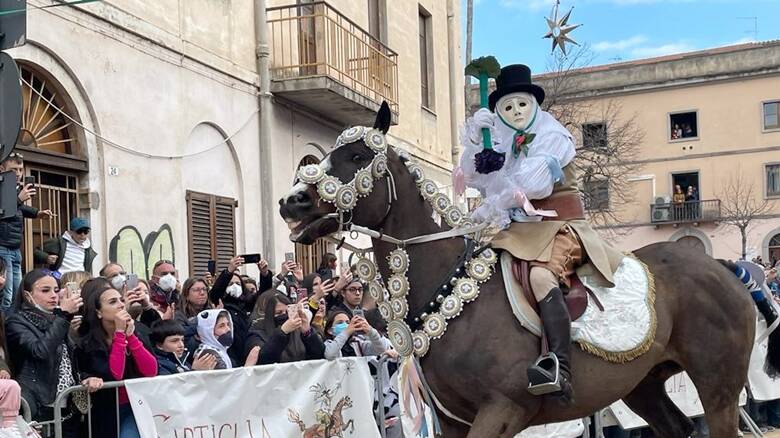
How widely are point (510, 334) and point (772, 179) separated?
44329mm

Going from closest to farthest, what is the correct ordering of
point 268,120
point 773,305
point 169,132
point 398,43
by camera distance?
point 773,305, point 169,132, point 268,120, point 398,43

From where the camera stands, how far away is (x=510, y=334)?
5.32 m

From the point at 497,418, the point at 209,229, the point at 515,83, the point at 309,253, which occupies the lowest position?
the point at 497,418

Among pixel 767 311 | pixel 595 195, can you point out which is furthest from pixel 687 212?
pixel 767 311

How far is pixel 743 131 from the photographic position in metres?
45.6

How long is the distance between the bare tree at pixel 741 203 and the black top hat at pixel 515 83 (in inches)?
1659

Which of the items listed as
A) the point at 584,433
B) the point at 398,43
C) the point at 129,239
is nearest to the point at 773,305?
the point at 584,433

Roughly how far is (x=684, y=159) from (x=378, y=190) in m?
45.0

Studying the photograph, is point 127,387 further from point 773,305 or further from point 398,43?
point 398,43

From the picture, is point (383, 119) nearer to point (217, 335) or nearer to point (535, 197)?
point (535, 197)

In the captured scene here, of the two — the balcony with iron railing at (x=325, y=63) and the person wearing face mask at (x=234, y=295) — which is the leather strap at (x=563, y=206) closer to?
the person wearing face mask at (x=234, y=295)

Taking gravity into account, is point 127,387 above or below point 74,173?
below

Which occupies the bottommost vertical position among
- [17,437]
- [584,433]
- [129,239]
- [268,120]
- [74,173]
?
[584,433]

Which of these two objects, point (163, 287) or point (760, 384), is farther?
point (760, 384)
